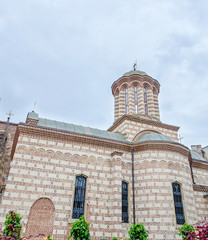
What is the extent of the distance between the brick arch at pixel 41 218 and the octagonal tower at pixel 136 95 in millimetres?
10504

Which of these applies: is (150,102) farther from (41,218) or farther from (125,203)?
(41,218)

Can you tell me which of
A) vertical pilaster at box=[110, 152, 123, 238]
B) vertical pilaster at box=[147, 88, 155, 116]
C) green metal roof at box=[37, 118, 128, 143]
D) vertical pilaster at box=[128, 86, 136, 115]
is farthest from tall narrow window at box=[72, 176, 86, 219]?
vertical pilaster at box=[147, 88, 155, 116]

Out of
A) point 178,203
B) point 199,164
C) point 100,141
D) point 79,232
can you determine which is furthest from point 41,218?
point 199,164

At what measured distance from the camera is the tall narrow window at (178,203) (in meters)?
12.2

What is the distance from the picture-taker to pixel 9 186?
1087 cm

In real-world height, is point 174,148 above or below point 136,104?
below

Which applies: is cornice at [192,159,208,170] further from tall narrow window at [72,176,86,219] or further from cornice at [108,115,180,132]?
tall narrow window at [72,176,86,219]

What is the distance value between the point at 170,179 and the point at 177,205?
5.05 feet

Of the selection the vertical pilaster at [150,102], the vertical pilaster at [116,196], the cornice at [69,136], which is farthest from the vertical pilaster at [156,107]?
the vertical pilaster at [116,196]

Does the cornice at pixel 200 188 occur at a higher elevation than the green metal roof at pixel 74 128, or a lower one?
lower

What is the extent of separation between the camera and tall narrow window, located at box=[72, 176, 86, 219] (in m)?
11.7

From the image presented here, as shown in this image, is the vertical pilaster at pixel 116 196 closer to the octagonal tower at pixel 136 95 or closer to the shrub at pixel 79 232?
the shrub at pixel 79 232

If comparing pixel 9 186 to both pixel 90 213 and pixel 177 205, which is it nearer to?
pixel 90 213

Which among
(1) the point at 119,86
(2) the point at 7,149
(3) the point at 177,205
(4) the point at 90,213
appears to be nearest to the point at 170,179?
(3) the point at 177,205
